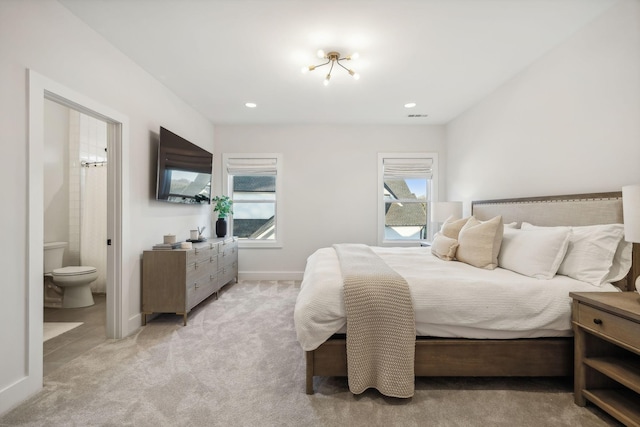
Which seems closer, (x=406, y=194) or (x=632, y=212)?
(x=632, y=212)

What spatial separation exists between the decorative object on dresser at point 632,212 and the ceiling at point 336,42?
1.43 meters

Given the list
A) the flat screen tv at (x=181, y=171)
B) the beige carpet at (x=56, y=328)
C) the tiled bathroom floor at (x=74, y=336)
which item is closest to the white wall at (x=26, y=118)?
the flat screen tv at (x=181, y=171)

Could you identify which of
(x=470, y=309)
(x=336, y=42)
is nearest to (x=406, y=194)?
(x=336, y=42)

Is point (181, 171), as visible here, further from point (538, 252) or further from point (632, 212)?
point (632, 212)

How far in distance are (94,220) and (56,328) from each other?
4.90ft

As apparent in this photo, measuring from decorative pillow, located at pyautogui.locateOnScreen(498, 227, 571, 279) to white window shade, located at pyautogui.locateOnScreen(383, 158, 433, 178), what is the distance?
2521mm

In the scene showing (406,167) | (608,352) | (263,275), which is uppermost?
(406,167)

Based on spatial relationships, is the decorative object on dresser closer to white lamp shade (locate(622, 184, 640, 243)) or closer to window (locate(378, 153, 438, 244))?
white lamp shade (locate(622, 184, 640, 243))

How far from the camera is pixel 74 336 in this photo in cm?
262

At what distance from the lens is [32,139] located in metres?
1.78

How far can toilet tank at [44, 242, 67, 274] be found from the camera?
3418 millimetres

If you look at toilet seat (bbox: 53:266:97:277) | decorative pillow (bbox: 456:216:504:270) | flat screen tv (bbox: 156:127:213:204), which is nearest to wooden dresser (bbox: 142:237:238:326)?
flat screen tv (bbox: 156:127:213:204)

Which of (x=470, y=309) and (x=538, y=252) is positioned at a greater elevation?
(x=538, y=252)

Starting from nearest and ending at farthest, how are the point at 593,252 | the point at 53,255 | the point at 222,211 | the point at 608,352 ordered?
1. the point at 608,352
2. the point at 593,252
3. the point at 53,255
4. the point at 222,211
